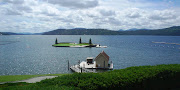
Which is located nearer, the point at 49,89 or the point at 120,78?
the point at 49,89

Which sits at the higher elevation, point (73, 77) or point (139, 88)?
point (73, 77)

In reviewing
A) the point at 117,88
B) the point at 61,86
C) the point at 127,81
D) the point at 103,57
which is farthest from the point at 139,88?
the point at 103,57

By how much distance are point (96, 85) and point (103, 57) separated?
30877 millimetres

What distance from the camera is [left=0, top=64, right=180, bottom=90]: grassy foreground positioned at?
34.4ft

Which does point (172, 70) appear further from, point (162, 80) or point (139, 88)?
point (139, 88)

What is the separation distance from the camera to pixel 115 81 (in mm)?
11023

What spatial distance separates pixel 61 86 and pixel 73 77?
167 cm

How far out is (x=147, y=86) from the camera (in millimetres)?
12641

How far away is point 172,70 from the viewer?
1407 cm

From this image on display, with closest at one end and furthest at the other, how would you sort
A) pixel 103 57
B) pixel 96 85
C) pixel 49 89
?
pixel 49 89 < pixel 96 85 < pixel 103 57

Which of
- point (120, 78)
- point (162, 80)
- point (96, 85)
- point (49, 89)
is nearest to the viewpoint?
point (49, 89)

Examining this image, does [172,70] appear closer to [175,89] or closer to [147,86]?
[175,89]

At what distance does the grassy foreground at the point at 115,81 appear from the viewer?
34.4 ft

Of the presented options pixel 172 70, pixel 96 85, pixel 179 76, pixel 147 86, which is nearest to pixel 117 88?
pixel 96 85
